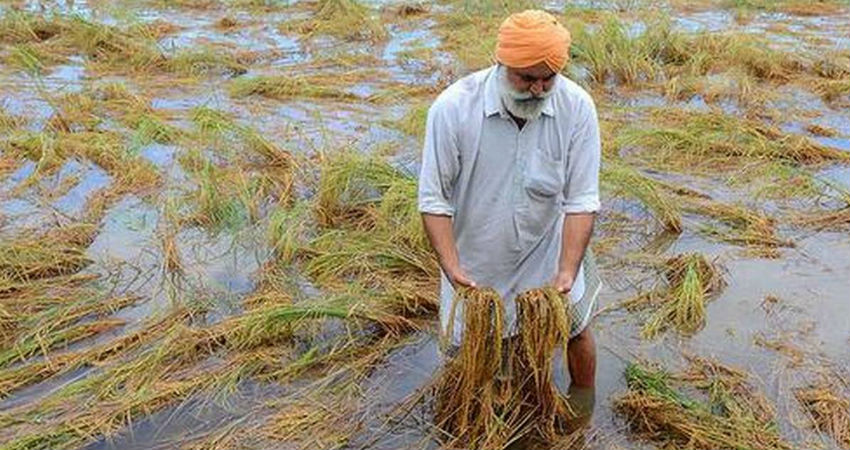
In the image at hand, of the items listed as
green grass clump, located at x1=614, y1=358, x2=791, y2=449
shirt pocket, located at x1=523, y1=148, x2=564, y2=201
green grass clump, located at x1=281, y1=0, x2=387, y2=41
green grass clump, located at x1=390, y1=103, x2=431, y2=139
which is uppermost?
shirt pocket, located at x1=523, y1=148, x2=564, y2=201

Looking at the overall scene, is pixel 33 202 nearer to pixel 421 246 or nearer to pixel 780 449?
pixel 421 246

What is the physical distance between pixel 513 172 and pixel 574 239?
0.28m

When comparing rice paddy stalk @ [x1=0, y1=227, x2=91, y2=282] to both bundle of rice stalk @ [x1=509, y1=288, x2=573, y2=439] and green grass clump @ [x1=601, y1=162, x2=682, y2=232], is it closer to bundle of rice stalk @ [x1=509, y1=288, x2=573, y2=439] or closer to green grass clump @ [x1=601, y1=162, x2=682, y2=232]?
bundle of rice stalk @ [x1=509, y1=288, x2=573, y2=439]

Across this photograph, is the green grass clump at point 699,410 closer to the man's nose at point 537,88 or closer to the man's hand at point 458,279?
the man's hand at point 458,279

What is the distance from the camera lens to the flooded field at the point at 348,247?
3398 millimetres

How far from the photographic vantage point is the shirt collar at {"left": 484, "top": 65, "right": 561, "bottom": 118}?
2.75 metres

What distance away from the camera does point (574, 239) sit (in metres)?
2.89

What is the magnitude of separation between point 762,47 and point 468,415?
630 cm

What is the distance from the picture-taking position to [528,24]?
261 centimetres

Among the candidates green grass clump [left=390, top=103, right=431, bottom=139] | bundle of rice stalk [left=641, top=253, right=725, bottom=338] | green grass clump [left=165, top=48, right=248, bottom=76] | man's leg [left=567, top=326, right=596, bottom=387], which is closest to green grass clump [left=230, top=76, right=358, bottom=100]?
green grass clump [left=165, top=48, right=248, bottom=76]

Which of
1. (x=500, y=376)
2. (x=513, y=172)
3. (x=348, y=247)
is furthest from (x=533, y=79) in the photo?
(x=348, y=247)

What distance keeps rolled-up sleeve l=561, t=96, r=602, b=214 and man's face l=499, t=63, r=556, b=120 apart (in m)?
0.15

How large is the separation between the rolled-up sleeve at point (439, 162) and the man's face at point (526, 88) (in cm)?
18

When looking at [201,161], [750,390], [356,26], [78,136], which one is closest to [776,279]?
[750,390]
